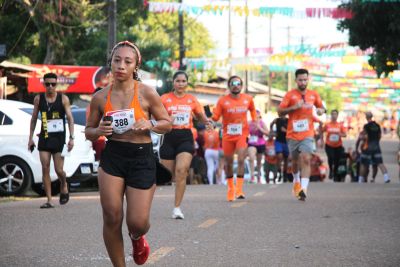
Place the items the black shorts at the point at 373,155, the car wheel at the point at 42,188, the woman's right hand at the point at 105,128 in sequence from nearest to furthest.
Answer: the woman's right hand at the point at 105,128, the car wheel at the point at 42,188, the black shorts at the point at 373,155

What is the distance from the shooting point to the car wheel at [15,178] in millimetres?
17344

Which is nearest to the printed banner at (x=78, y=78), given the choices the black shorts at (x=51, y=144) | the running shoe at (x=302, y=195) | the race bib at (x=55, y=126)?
the running shoe at (x=302, y=195)

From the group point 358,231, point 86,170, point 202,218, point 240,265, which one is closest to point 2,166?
point 86,170

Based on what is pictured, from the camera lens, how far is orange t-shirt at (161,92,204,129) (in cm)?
1361

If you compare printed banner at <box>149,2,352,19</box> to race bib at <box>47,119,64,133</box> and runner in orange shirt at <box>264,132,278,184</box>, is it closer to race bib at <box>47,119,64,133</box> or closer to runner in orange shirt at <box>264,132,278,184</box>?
runner in orange shirt at <box>264,132,278,184</box>

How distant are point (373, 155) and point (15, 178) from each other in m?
12.6

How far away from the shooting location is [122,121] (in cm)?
731

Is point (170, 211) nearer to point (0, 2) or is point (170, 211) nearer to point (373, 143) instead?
point (0, 2)

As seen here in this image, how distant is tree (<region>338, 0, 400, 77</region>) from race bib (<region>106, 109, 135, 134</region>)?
17372 mm

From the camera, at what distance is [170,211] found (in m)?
14.1

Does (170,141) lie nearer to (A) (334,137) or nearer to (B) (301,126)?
(B) (301,126)

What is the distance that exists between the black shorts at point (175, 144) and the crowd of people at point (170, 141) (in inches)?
0.5

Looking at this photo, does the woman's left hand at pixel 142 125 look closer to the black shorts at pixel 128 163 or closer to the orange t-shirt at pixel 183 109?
the black shorts at pixel 128 163

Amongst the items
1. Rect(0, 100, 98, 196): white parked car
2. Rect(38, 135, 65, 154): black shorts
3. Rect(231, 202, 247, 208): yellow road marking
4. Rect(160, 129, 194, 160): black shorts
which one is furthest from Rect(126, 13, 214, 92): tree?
Rect(160, 129, 194, 160): black shorts
